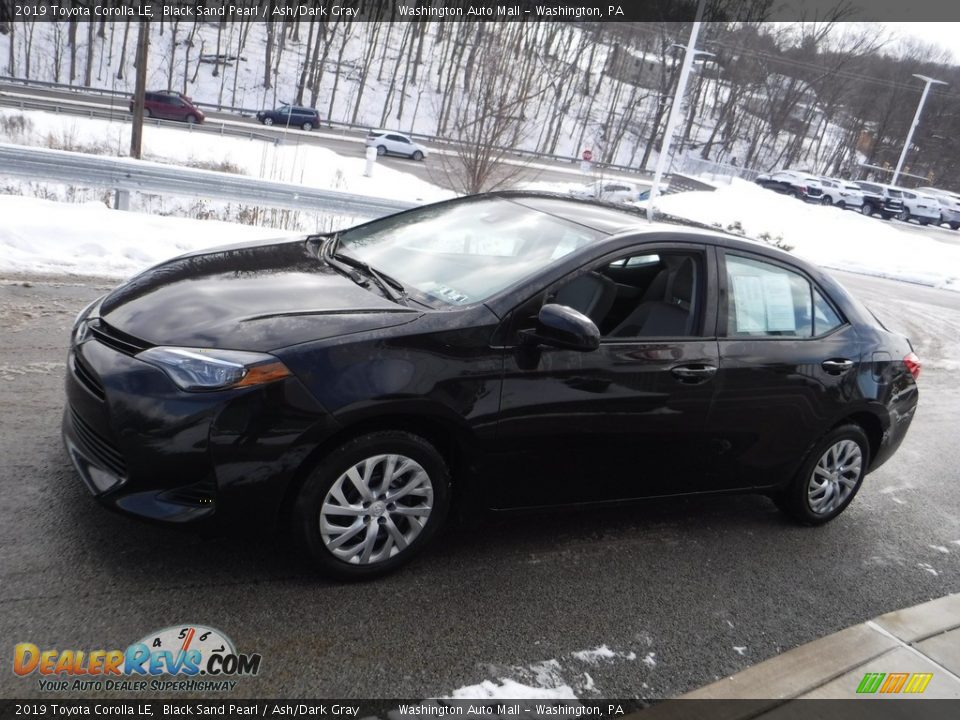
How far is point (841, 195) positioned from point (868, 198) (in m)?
2.45

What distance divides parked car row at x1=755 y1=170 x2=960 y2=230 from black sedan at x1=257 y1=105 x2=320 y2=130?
27013mm

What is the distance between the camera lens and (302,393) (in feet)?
9.89

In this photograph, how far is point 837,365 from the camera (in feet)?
14.7

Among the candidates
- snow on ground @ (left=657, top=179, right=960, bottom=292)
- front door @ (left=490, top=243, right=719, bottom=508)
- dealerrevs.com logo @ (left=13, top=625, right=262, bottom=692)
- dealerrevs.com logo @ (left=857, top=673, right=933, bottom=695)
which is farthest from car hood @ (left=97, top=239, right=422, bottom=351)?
snow on ground @ (left=657, top=179, right=960, bottom=292)

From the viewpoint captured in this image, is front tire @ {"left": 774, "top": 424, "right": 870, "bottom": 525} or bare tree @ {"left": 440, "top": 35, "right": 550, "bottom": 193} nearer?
front tire @ {"left": 774, "top": 424, "right": 870, "bottom": 525}

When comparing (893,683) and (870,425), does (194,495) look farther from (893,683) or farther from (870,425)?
(870,425)

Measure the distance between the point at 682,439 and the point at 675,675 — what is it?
120 centimetres

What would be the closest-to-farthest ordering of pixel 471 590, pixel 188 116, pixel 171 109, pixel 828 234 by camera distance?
pixel 471 590, pixel 828 234, pixel 171 109, pixel 188 116

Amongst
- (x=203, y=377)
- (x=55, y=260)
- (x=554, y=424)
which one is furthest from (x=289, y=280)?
(x=55, y=260)

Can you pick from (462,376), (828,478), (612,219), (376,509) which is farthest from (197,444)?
(828,478)

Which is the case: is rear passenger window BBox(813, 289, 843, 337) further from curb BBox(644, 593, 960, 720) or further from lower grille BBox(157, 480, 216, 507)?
lower grille BBox(157, 480, 216, 507)

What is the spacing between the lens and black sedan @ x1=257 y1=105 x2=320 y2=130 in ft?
149

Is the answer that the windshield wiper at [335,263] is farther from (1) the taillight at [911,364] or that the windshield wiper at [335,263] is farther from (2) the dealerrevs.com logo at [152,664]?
(1) the taillight at [911,364]

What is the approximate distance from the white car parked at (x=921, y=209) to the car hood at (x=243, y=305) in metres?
50.5
